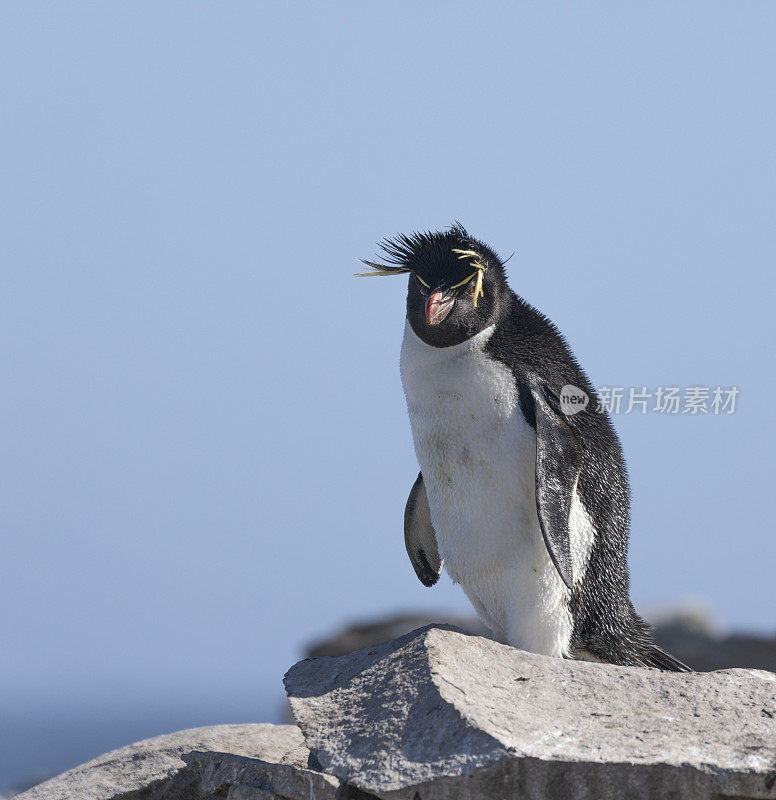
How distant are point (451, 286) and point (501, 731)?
199cm

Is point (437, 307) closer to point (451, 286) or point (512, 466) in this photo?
point (451, 286)

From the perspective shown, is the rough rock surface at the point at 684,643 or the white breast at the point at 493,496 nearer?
the white breast at the point at 493,496

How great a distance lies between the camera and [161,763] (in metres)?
4.58

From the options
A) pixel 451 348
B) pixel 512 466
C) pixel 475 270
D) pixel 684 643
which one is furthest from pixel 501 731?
pixel 684 643

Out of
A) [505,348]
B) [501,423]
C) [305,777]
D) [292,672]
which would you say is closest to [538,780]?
[305,777]

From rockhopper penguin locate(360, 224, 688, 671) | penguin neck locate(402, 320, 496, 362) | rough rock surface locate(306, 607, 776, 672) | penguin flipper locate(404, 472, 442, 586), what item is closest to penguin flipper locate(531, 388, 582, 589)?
rockhopper penguin locate(360, 224, 688, 671)

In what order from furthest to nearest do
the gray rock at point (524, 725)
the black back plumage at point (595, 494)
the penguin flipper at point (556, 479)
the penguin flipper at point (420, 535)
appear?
the penguin flipper at point (420, 535) → the black back plumage at point (595, 494) → the penguin flipper at point (556, 479) → the gray rock at point (524, 725)

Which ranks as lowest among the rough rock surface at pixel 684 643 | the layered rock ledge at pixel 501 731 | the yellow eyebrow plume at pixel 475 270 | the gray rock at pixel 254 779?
the rough rock surface at pixel 684 643

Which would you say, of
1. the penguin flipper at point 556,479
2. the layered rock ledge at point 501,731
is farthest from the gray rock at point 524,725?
the penguin flipper at point 556,479

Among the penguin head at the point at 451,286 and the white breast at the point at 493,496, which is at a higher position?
the penguin head at the point at 451,286

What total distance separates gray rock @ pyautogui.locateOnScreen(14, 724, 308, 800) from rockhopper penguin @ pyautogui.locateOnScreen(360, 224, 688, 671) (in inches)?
43.6

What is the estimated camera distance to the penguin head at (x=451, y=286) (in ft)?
14.4

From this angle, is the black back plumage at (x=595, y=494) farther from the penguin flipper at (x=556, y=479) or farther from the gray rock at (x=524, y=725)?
the gray rock at (x=524, y=725)

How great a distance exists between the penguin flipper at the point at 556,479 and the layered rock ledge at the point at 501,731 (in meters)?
0.52
